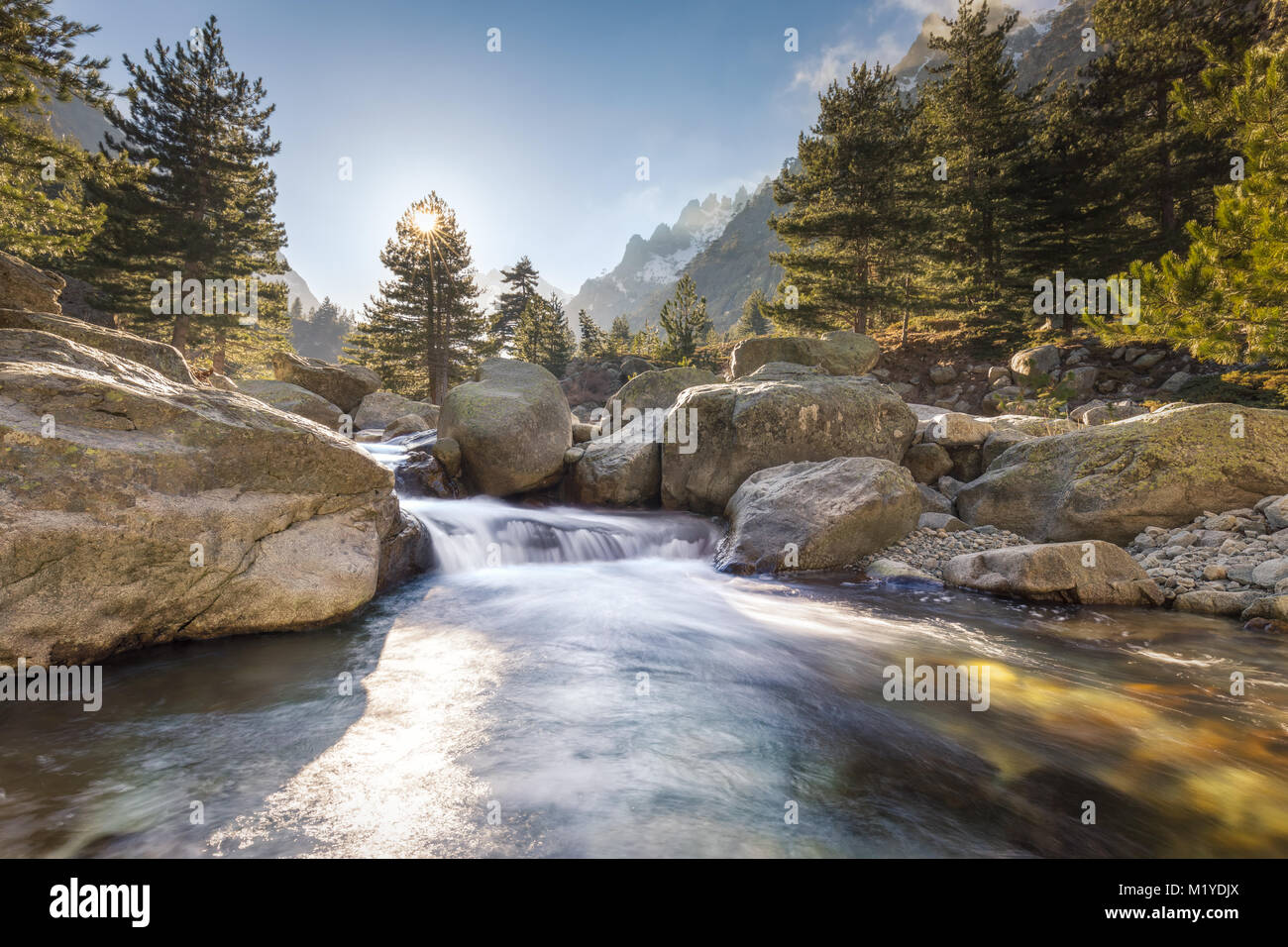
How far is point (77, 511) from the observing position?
335cm

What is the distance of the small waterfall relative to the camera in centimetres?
765

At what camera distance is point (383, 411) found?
17.9 meters

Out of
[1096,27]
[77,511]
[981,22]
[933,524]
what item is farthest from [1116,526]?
[981,22]

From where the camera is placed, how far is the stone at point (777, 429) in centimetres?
884

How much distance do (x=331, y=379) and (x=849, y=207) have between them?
20931 millimetres

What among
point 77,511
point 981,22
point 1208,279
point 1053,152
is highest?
point 981,22

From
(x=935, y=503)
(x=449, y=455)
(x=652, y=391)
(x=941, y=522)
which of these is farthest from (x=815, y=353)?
(x=449, y=455)

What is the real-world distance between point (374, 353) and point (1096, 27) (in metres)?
36.1

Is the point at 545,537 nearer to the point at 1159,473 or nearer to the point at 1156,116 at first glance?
the point at 1159,473

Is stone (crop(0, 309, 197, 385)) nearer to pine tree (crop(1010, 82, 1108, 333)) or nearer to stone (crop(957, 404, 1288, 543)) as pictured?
stone (crop(957, 404, 1288, 543))
